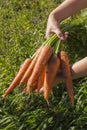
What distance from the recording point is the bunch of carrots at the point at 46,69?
8.34ft

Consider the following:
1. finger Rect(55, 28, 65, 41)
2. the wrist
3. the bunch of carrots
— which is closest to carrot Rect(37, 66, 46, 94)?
the bunch of carrots

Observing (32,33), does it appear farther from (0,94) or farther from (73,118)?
(73,118)

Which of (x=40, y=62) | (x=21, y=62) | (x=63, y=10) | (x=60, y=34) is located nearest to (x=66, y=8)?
(x=63, y=10)

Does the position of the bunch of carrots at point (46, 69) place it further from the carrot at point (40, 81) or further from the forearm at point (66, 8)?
the forearm at point (66, 8)

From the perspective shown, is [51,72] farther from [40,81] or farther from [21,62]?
[21,62]

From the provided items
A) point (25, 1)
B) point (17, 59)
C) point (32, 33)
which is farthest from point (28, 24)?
point (25, 1)

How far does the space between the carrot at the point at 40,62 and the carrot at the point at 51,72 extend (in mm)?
40

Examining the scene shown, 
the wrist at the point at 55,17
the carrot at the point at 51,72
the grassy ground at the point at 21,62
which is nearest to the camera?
the carrot at the point at 51,72

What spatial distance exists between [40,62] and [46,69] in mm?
82

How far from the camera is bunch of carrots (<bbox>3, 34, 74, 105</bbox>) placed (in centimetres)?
254

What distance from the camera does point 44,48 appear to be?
2.62 meters

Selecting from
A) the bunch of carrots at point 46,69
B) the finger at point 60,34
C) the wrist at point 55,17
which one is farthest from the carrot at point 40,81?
the wrist at point 55,17

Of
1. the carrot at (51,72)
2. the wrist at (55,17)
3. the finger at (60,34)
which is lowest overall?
the carrot at (51,72)

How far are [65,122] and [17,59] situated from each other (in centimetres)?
87
